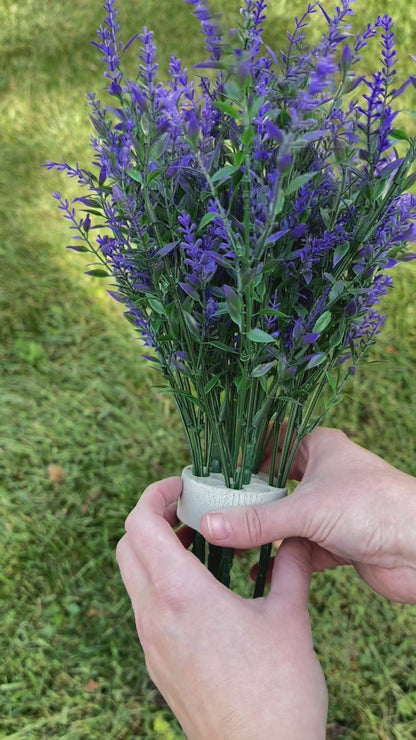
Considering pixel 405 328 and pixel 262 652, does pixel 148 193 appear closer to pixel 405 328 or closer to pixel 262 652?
pixel 262 652

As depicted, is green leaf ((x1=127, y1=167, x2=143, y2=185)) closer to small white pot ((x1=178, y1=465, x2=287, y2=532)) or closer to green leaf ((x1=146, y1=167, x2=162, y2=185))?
green leaf ((x1=146, y1=167, x2=162, y2=185))

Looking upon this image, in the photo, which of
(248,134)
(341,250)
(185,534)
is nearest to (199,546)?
(185,534)

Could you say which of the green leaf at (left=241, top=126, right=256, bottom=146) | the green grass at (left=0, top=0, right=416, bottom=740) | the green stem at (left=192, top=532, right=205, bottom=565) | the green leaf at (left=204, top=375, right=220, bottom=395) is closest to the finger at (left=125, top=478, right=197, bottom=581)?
the green stem at (left=192, top=532, right=205, bottom=565)

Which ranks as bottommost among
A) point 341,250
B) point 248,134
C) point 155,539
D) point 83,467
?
point 83,467

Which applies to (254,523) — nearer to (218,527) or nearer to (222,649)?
(218,527)

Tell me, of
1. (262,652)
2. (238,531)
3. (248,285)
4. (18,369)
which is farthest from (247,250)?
(18,369)

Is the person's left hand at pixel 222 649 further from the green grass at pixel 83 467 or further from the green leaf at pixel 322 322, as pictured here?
the green grass at pixel 83 467

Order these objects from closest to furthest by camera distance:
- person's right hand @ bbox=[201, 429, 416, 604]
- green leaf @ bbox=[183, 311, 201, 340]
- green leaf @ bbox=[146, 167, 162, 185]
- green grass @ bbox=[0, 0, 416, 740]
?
1. green leaf @ bbox=[146, 167, 162, 185]
2. green leaf @ bbox=[183, 311, 201, 340]
3. person's right hand @ bbox=[201, 429, 416, 604]
4. green grass @ bbox=[0, 0, 416, 740]
